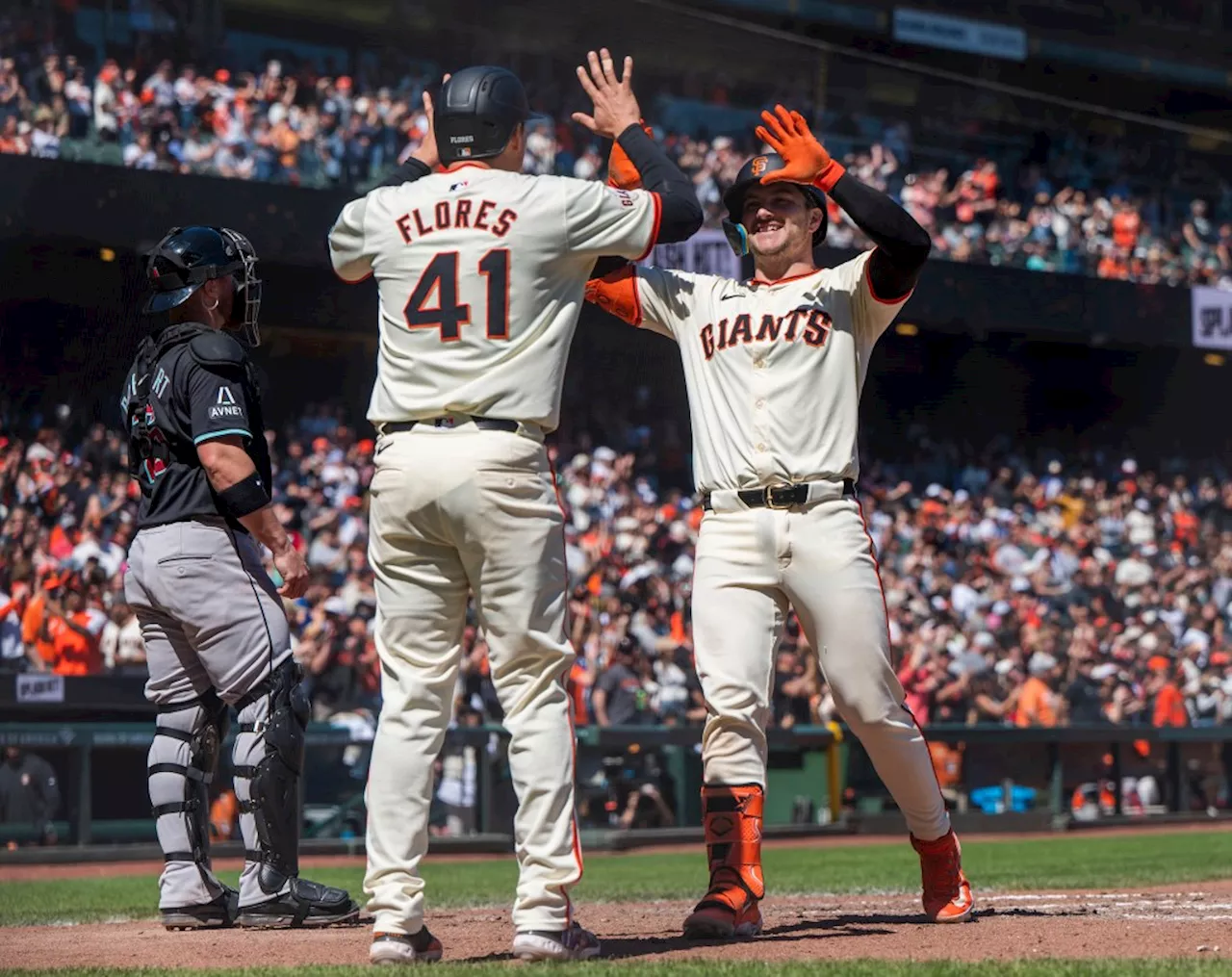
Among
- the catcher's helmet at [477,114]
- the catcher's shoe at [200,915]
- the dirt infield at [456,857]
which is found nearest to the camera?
the catcher's helmet at [477,114]

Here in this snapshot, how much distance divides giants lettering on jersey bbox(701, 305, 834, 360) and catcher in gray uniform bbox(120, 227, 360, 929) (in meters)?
1.47

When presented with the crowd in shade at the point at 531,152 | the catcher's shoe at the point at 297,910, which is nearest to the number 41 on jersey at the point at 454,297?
the catcher's shoe at the point at 297,910

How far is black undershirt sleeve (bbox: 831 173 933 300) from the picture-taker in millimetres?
5099

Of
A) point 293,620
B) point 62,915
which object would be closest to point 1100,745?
point 293,620

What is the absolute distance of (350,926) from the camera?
555 cm

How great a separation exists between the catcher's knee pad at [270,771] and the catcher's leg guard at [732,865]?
1.29m

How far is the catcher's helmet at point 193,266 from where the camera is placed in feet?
18.9

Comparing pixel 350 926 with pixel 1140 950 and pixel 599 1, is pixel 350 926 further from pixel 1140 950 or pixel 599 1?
pixel 599 1

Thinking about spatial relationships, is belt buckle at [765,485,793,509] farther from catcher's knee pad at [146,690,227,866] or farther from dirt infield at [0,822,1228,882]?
dirt infield at [0,822,1228,882]

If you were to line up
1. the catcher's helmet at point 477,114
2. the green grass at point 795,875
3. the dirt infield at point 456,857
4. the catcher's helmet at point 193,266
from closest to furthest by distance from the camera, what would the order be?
the catcher's helmet at point 477,114, the catcher's helmet at point 193,266, the green grass at point 795,875, the dirt infield at point 456,857


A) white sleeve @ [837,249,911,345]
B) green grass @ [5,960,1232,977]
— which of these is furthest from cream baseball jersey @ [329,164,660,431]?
green grass @ [5,960,1232,977]

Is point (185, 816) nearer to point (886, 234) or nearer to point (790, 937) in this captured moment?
point (790, 937)

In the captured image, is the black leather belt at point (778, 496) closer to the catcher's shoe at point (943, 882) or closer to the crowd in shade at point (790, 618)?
the catcher's shoe at point (943, 882)

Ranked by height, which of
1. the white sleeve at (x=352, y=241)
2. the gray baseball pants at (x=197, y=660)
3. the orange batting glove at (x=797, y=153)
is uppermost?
the orange batting glove at (x=797, y=153)
